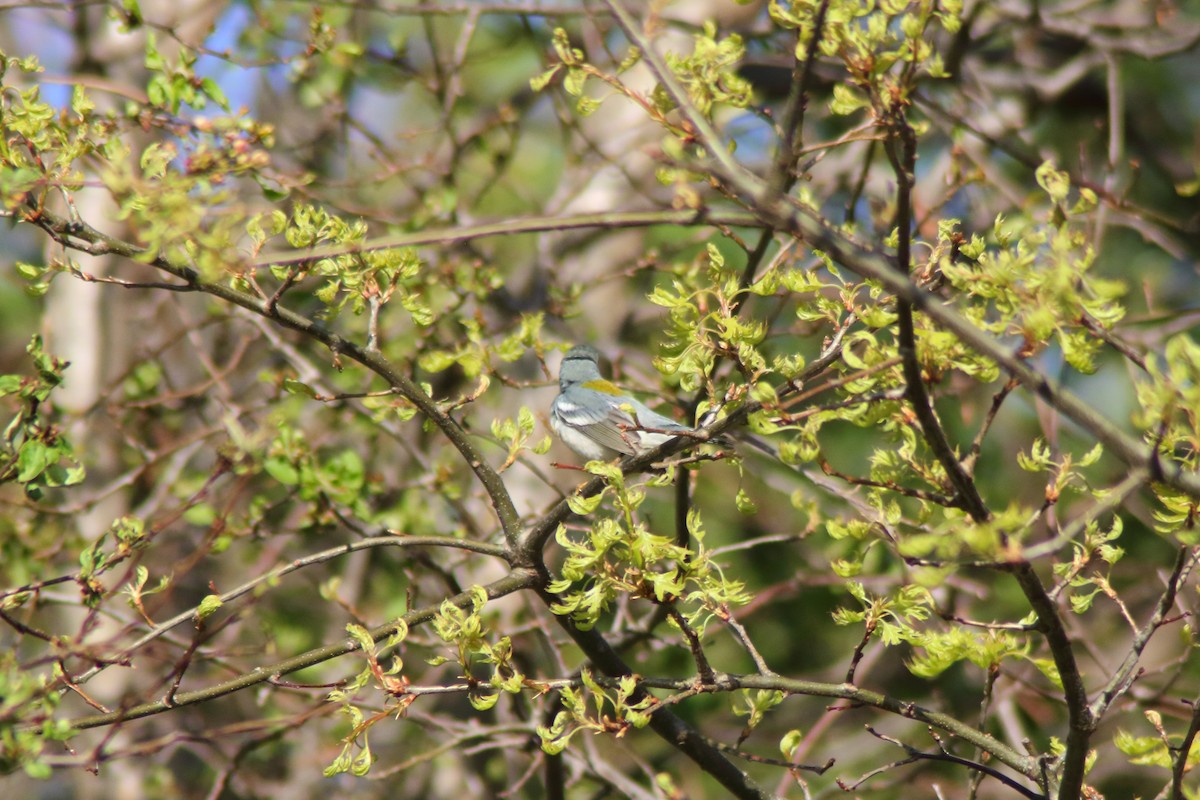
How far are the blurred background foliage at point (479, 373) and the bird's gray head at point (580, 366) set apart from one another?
0.22 meters

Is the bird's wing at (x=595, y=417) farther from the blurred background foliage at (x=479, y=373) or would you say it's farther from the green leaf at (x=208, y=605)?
the green leaf at (x=208, y=605)

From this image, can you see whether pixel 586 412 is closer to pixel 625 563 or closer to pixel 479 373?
pixel 479 373

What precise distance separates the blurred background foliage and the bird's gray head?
0.22 m

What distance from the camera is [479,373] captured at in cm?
328

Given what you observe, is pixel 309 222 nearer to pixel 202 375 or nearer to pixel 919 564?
pixel 919 564

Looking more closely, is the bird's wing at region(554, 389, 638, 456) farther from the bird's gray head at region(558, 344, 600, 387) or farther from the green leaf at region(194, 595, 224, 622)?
the green leaf at region(194, 595, 224, 622)

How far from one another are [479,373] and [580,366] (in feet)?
4.06

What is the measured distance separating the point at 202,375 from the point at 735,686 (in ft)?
18.0

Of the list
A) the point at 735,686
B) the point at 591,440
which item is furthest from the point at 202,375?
the point at 735,686

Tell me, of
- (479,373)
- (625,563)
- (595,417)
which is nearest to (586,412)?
(595,417)

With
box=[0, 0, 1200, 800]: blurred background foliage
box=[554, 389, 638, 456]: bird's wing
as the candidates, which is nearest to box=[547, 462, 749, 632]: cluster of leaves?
box=[0, 0, 1200, 800]: blurred background foliage

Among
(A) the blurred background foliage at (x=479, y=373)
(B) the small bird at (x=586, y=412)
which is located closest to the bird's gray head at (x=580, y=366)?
(B) the small bird at (x=586, y=412)

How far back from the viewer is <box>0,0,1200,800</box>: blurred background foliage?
2.17 metres

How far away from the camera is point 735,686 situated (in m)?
2.18
